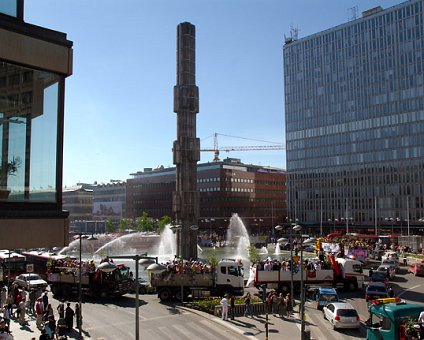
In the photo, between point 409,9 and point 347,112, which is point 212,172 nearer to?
point 347,112

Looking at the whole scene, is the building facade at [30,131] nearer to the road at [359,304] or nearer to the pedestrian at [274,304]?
the road at [359,304]

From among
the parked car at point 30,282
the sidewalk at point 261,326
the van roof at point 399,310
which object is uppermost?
the van roof at point 399,310

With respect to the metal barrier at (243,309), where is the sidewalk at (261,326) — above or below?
below

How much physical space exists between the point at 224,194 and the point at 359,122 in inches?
1642

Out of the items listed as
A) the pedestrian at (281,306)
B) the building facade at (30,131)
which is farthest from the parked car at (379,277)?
the building facade at (30,131)

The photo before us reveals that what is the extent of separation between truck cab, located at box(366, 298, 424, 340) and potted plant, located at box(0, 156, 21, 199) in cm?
1449

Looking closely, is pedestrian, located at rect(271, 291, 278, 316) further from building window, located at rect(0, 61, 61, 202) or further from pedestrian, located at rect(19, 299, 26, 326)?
building window, located at rect(0, 61, 61, 202)

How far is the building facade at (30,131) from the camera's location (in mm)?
9195

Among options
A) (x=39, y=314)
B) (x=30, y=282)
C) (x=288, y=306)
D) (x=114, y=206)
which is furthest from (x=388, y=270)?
(x=114, y=206)

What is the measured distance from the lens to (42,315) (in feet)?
88.7

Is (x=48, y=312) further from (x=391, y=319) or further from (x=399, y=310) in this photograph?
(x=399, y=310)

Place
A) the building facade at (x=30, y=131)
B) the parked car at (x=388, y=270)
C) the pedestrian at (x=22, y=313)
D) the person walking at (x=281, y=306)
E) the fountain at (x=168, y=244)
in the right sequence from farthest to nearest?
1. the fountain at (x=168, y=244)
2. the parked car at (x=388, y=270)
3. the person walking at (x=281, y=306)
4. the pedestrian at (x=22, y=313)
5. the building facade at (x=30, y=131)

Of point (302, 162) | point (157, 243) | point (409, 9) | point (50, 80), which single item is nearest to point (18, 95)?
point (50, 80)

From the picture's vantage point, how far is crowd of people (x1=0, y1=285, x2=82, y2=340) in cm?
2218
